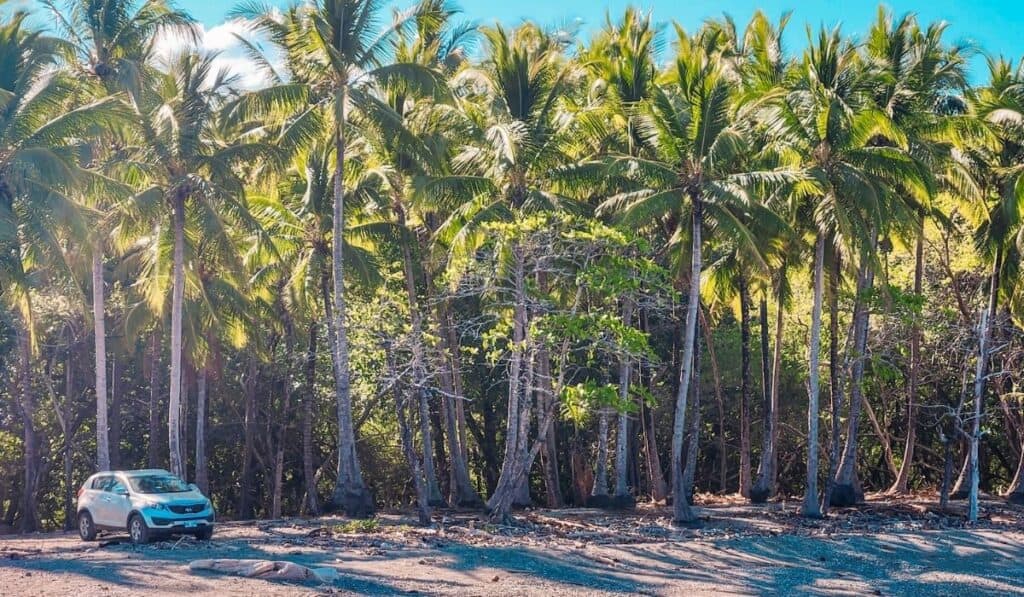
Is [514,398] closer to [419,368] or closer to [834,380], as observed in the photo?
[419,368]

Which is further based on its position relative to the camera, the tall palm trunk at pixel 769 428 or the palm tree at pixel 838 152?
the tall palm trunk at pixel 769 428

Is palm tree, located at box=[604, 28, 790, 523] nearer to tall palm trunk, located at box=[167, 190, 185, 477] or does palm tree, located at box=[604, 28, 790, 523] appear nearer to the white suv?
tall palm trunk, located at box=[167, 190, 185, 477]

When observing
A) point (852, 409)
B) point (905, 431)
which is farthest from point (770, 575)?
point (905, 431)

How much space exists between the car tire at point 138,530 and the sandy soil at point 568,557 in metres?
0.59

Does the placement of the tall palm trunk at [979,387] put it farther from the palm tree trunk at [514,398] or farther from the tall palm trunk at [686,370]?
the palm tree trunk at [514,398]

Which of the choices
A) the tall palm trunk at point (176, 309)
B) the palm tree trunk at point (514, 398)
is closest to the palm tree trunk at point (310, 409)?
the tall palm trunk at point (176, 309)

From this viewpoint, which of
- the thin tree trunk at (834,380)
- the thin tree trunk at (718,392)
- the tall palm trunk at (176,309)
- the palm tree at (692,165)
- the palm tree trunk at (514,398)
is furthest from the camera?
the thin tree trunk at (718,392)

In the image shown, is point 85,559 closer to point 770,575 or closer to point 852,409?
point 770,575

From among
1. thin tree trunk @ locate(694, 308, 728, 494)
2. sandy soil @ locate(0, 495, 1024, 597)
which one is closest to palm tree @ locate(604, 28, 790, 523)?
sandy soil @ locate(0, 495, 1024, 597)

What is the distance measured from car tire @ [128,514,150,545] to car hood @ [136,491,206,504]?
386 millimetres

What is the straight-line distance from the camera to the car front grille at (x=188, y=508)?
66.5 ft

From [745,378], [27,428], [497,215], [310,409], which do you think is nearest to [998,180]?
[745,378]

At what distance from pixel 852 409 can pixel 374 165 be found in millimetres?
13606

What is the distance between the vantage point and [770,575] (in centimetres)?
1912
